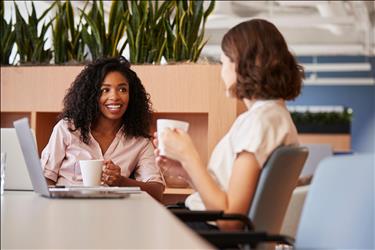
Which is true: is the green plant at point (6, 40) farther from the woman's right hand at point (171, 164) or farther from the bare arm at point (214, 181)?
the bare arm at point (214, 181)

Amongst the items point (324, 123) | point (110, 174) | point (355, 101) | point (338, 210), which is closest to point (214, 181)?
point (338, 210)

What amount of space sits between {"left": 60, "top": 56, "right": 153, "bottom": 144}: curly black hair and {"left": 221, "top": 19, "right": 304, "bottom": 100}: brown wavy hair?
125 centimetres

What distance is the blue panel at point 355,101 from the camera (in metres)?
16.0

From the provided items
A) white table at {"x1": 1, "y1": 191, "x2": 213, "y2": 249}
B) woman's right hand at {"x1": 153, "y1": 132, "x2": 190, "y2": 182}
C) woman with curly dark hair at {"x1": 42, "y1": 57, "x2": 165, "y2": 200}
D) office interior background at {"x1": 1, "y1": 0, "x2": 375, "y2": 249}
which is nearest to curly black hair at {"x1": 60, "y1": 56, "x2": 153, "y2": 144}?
Answer: woman with curly dark hair at {"x1": 42, "y1": 57, "x2": 165, "y2": 200}

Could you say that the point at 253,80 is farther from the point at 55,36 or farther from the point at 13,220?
the point at 55,36

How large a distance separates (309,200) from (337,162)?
0.36 feet

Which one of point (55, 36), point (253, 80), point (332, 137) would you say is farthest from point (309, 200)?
point (332, 137)

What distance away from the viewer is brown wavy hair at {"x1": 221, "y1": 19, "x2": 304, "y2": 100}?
74.1 inches

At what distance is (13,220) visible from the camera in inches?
54.6

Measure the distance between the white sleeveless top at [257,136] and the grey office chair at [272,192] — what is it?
0.06 metres

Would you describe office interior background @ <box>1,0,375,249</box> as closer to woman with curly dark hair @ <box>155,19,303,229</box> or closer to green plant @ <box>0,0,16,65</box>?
green plant @ <box>0,0,16,65</box>

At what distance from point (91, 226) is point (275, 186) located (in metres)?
0.58

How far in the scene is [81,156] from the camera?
3.01 m

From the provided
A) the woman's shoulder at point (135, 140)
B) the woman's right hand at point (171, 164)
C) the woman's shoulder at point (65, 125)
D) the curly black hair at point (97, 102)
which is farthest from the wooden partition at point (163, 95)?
the woman's right hand at point (171, 164)
